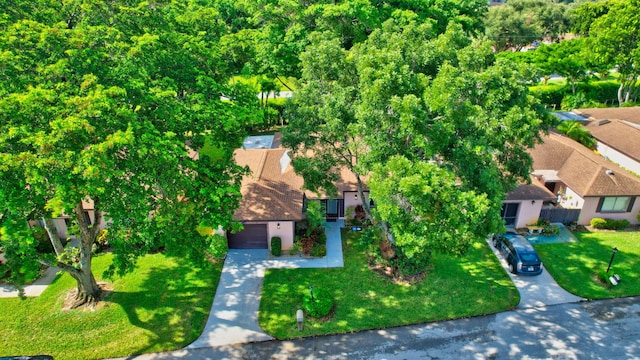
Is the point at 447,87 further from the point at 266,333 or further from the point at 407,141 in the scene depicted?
the point at 266,333

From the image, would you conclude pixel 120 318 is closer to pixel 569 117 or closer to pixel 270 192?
pixel 270 192

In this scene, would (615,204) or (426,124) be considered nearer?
(426,124)

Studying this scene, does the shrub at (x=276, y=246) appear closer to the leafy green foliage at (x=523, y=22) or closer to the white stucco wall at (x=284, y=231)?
the white stucco wall at (x=284, y=231)

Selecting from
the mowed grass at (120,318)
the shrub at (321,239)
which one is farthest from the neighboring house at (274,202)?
the mowed grass at (120,318)

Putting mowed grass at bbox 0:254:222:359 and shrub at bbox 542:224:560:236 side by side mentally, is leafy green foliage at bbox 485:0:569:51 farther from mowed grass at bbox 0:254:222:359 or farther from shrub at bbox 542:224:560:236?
mowed grass at bbox 0:254:222:359

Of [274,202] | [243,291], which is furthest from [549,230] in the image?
[243,291]
